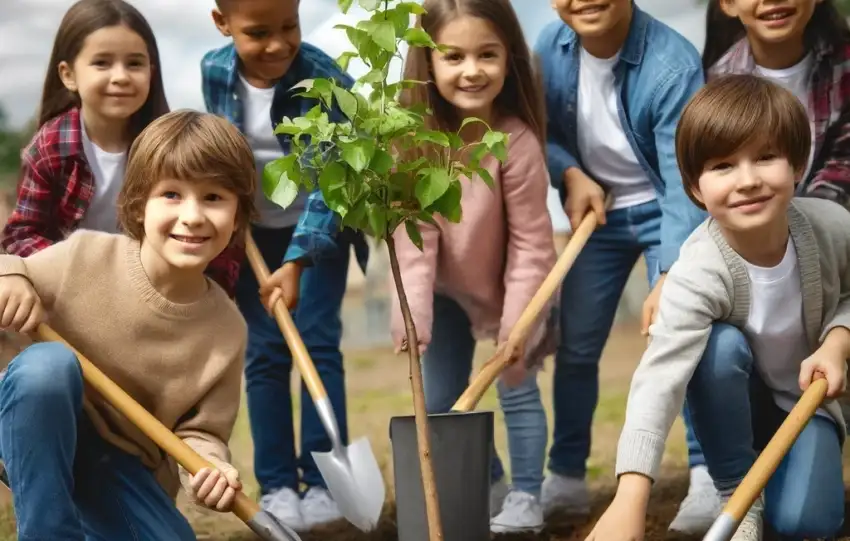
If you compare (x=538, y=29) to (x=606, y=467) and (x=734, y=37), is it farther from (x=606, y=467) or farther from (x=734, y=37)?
(x=606, y=467)

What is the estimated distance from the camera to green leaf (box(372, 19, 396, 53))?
1.96 m

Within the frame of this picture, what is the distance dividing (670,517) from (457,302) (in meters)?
0.70

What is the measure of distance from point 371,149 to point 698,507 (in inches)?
48.3

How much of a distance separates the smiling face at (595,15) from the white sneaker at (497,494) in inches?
43.3

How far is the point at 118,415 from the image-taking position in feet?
7.56

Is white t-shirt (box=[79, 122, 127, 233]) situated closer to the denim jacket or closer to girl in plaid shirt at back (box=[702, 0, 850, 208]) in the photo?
the denim jacket

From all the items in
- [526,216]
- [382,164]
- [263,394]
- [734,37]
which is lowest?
[263,394]

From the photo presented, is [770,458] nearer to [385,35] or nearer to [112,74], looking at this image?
[385,35]

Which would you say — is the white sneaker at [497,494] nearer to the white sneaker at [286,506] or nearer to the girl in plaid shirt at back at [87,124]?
the white sneaker at [286,506]

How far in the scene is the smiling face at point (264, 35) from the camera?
2.80m

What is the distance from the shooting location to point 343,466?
8.79 ft

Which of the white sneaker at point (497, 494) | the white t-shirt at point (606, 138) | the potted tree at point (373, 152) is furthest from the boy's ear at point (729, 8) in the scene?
the white sneaker at point (497, 494)

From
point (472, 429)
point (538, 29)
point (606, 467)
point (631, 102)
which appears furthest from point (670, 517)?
point (538, 29)

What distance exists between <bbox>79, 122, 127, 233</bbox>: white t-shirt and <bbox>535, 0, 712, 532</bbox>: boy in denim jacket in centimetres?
101
